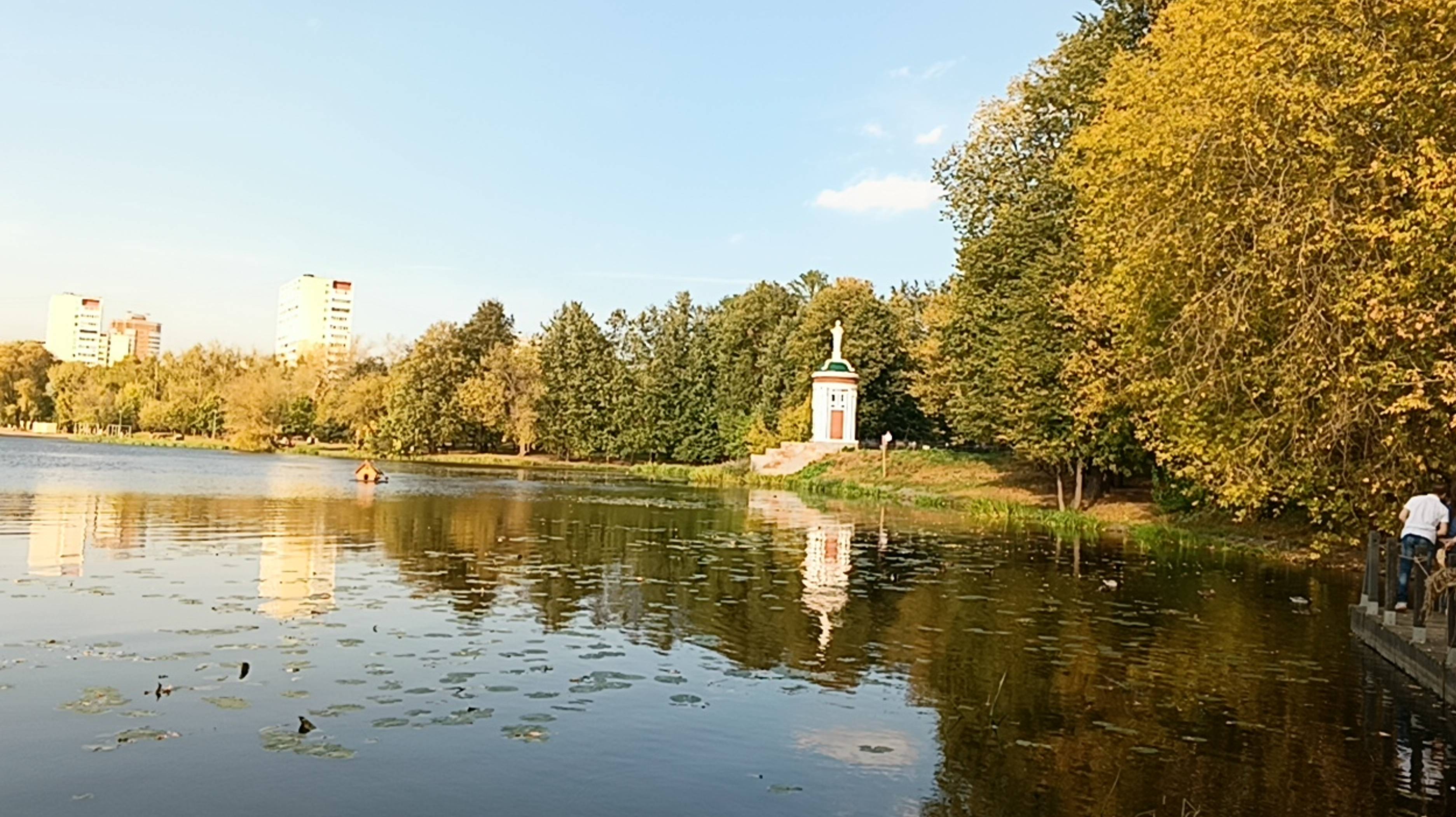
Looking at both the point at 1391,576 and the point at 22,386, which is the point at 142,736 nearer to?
the point at 1391,576

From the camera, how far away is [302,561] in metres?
18.1

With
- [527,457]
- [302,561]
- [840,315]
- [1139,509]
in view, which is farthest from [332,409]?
[302,561]

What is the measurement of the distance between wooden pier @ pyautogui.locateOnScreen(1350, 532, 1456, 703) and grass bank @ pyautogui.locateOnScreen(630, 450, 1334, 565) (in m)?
6.56

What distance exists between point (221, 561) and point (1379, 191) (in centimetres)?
1872

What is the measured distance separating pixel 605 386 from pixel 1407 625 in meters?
77.9

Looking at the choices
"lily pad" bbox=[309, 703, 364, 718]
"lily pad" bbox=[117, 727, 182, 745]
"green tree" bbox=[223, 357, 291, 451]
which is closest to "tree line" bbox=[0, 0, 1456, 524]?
"lily pad" bbox=[309, 703, 364, 718]

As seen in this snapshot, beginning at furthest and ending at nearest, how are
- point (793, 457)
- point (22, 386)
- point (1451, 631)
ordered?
point (22, 386) → point (793, 457) → point (1451, 631)

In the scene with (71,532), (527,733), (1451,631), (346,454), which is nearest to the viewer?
(527,733)

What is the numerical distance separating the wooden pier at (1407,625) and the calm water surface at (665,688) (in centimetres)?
30

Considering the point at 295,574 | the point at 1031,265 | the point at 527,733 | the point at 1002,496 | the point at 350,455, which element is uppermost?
the point at 1031,265

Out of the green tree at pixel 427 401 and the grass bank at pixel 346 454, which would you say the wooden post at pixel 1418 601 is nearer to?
the grass bank at pixel 346 454

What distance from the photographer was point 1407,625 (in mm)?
13305

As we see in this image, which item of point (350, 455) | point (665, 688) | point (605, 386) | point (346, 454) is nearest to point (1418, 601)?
point (665, 688)

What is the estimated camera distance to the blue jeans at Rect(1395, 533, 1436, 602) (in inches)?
545
